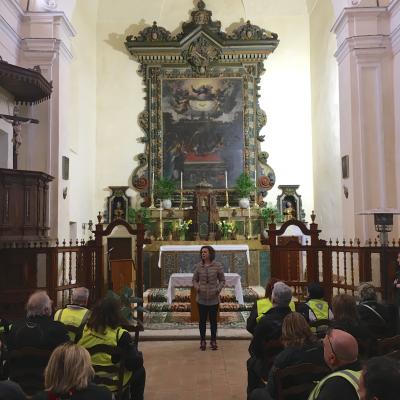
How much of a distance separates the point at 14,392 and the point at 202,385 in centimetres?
333

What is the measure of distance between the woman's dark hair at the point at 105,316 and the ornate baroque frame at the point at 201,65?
10.9 m

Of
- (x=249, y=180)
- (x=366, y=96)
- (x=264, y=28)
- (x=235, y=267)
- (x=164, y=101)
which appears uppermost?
(x=264, y=28)

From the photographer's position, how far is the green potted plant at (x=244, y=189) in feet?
46.5

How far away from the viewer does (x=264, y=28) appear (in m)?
15.4

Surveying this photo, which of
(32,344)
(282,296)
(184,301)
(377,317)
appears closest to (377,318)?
(377,317)

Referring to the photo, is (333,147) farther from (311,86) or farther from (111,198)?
(111,198)

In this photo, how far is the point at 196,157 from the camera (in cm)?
1484

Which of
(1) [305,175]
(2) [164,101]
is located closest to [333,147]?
(1) [305,175]

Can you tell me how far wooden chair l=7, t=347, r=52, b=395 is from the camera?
A: 3.50 m

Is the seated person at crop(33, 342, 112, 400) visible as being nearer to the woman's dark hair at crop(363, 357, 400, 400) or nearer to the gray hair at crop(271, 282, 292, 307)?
the woman's dark hair at crop(363, 357, 400, 400)

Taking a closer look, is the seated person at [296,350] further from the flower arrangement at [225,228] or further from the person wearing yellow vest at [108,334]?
the flower arrangement at [225,228]

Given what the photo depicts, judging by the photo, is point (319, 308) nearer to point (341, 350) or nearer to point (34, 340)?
point (341, 350)

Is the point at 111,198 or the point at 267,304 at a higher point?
the point at 111,198

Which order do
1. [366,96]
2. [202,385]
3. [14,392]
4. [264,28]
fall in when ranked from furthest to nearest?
[264,28]
[366,96]
[202,385]
[14,392]
